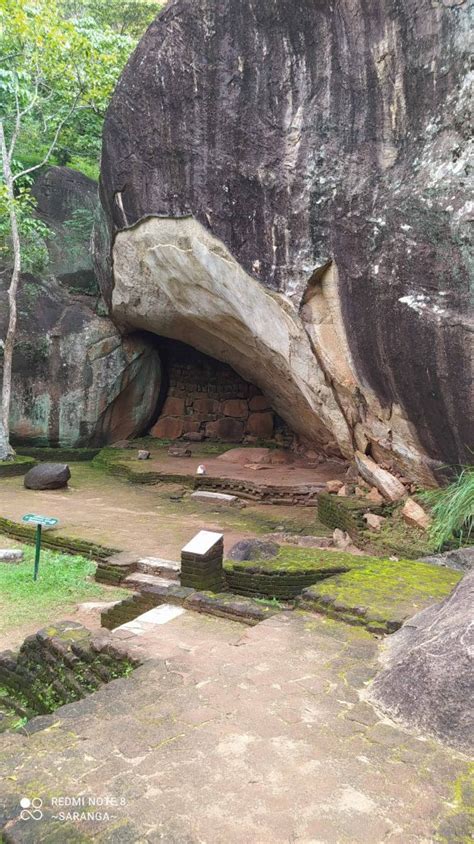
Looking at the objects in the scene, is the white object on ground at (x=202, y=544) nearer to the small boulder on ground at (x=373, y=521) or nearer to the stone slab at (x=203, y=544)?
the stone slab at (x=203, y=544)

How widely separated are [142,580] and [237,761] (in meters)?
3.63

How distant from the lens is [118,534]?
8.09 meters

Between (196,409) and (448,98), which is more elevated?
(448,98)

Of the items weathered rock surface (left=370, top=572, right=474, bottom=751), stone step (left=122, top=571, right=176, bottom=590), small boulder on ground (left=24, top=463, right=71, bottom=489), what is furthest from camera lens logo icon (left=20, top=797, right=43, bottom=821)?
small boulder on ground (left=24, top=463, right=71, bottom=489)

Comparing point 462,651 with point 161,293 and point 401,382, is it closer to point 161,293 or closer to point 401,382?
point 401,382

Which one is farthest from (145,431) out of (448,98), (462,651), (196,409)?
(462,651)

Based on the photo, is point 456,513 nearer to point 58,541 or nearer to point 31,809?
point 58,541

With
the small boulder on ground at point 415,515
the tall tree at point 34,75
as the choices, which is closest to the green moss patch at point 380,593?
the small boulder on ground at point 415,515

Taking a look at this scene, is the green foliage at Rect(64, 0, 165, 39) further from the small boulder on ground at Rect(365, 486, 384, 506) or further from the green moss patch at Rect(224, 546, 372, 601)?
the green moss patch at Rect(224, 546, 372, 601)

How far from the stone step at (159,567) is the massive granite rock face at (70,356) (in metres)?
8.25

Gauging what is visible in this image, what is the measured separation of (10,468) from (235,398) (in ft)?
20.3

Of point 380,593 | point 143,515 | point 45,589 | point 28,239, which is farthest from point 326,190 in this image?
point 28,239

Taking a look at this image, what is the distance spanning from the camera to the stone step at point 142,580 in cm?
612

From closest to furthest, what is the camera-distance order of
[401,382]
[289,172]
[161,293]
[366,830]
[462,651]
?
[366,830]
[462,651]
[401,382]
[289,172]
[161,293]
